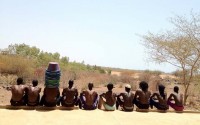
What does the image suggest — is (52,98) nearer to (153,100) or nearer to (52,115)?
Answer: (52,115)

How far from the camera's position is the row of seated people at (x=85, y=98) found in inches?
419

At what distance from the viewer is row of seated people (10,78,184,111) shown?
10641 mm

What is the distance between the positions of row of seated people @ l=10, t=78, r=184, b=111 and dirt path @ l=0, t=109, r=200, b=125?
1.54 feet

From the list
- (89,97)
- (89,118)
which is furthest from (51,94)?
(89,118)

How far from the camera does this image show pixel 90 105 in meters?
11.2

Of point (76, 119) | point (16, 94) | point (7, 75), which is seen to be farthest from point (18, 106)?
point (7, 75)

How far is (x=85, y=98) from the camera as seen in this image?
11.2m

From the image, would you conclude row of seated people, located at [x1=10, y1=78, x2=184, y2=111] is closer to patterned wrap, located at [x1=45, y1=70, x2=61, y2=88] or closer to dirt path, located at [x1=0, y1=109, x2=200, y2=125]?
patterned wrap, located at [x1=45, y1=70, x2=61, y2=88]

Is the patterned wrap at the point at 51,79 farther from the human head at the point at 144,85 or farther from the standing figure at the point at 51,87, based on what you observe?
the human head at the point at 144,85

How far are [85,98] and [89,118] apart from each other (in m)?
1.58

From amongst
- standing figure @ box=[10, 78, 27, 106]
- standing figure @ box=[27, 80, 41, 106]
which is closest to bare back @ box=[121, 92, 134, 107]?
standing figure @ box=[27, 80, 41, 106]

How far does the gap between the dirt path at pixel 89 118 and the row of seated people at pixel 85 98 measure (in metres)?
0.47

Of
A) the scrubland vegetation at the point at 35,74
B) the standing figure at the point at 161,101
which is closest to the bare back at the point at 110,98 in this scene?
the standing figure at the point at 161,101

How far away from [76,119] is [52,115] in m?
0.79
